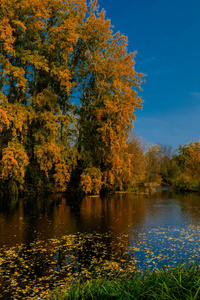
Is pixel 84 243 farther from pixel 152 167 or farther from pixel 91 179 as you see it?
pixel 152 167

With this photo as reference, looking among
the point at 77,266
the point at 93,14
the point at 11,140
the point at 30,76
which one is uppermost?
the point at 93,14

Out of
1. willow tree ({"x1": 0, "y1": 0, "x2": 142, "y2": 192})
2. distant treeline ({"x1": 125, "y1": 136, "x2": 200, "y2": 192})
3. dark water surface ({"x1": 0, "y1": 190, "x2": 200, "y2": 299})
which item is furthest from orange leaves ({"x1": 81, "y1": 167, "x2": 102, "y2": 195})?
dark water surface ({"x1": 0, "y1": 190, "x2": 200, "y2": 299})

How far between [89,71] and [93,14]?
701cm

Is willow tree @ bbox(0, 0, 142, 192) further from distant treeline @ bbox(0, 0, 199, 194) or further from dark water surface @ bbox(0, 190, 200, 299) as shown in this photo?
dark water surface @ bbox(0, 190, 200, 299)

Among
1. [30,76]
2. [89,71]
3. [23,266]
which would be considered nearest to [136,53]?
[89,71]

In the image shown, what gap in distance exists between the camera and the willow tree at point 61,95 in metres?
24.2

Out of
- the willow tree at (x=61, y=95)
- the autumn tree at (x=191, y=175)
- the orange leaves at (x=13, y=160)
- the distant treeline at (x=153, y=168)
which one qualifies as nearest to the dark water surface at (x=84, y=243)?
the orange leaves at (x=13, y=160)

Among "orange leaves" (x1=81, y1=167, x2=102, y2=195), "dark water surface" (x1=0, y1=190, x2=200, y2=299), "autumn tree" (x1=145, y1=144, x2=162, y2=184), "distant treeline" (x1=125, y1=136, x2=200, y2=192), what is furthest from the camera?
"autumn tree" (x1=145, y1=144, x2=162, y2=184)

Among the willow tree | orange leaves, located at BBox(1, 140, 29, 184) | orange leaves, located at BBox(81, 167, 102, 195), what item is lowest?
orange leaves, located at BBox(81, 167, 102, 195)

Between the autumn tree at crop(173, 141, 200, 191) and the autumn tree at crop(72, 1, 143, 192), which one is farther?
the autumn tree at crop(173, 141, 200, 191)

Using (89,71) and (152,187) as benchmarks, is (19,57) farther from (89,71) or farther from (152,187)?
(152,187)

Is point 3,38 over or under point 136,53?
under

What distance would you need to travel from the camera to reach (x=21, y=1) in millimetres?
23672

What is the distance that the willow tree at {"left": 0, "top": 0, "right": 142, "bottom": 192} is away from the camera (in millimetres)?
24250
